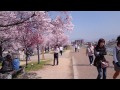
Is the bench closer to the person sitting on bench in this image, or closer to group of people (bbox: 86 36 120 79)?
the person sitting on bench

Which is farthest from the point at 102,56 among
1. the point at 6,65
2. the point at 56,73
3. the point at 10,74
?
the point at 56,73

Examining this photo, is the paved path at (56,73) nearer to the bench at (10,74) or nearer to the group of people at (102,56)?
the bench at (10,74)

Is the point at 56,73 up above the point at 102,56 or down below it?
below

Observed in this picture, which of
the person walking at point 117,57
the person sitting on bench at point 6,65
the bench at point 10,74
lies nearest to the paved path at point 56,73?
the bench at point 10,74

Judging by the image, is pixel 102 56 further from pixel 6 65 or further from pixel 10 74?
pixel 6 65

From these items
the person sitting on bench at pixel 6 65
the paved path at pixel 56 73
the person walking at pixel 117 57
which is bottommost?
the paved path at pixel 56 73

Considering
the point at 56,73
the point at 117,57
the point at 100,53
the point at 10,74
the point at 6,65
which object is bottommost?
the point at 56,73

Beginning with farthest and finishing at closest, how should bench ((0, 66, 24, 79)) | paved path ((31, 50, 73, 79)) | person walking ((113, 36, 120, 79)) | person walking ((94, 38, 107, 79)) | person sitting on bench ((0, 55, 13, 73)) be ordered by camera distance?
1. paved path ((31, 50, 73, 79))
2. person sitting on bench ((0, 55, 13, 73))
3. bench ((0, 66, 24, 79))
4. person walking ((94, 38, 107, 79))
5. person walking ((113, 36, 120, 79))

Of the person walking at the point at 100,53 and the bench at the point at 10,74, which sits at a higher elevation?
the person walking at the point at 100,53

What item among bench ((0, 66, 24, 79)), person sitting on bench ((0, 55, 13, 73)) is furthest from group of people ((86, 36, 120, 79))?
person sitting on bench ((0, 55, 13, 73))
